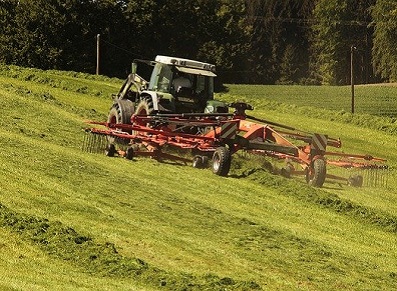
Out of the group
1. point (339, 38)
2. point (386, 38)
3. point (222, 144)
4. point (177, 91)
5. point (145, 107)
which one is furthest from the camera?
point (339, 38)

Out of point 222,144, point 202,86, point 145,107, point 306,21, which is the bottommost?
point 222,144

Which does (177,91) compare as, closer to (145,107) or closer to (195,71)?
(195,71)

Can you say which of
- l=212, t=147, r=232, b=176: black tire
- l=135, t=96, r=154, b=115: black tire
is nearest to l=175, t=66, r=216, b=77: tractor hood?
l=135, t=96, r=154, b=115: black tire

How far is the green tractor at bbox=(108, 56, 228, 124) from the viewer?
59.4 feet

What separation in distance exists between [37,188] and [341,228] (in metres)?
4.78

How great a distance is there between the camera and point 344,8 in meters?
97.5

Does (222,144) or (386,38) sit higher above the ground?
(386,38)

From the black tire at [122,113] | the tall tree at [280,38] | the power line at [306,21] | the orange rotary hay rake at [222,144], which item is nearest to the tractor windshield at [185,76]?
the black tire at [122,113]

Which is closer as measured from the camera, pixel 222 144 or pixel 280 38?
pixel 222 144

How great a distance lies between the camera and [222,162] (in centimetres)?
1560

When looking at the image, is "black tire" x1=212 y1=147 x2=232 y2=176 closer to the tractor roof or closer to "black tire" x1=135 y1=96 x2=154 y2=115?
"black tire" x1=135 y1=96 x2=154 y2=115

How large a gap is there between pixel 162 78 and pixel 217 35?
5037 cm

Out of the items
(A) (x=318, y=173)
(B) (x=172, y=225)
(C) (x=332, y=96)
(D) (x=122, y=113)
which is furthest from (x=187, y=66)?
A: (C) (x=332, y=96)

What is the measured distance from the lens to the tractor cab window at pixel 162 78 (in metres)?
18.3
